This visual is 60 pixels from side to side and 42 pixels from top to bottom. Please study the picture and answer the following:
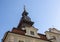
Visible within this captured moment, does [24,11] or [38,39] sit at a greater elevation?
[24,11]

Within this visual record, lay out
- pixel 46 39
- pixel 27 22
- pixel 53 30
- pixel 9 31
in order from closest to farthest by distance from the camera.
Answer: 1. pixel 9 31
2. pixel 46 39
3. pixel 53 30
4. pixel 27 22

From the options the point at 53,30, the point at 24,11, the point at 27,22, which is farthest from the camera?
the point at 24,11

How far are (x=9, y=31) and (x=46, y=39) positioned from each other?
19.9 feet

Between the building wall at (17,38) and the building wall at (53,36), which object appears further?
the building wall at (53,36)

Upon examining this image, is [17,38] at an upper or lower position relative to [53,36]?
lower

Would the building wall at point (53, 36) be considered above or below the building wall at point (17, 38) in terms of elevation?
above

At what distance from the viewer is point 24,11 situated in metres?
39.2

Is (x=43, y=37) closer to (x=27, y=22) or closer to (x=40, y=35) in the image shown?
(x=40, y=35)

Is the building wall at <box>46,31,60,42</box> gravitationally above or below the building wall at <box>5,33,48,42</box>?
above

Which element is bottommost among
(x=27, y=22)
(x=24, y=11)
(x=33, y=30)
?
(x=33, y=30)

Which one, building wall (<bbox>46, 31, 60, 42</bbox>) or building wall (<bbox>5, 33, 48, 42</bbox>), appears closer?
building wall (<bbox>5, 33, 48, 42</bbox>)

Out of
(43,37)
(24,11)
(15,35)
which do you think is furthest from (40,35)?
(24,11)

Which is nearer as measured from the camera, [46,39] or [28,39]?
[28,39]

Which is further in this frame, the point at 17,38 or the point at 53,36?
the point at 53,36
